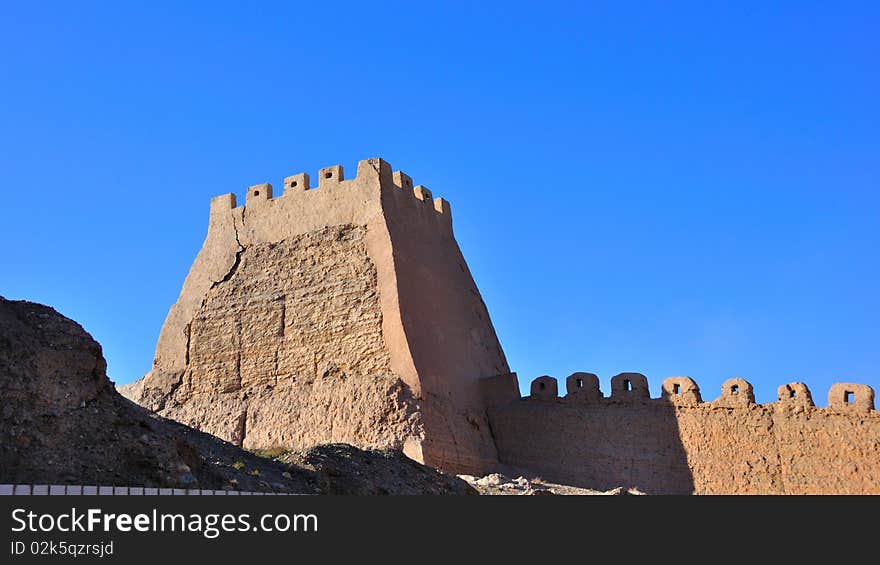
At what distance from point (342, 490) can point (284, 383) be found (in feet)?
27.4

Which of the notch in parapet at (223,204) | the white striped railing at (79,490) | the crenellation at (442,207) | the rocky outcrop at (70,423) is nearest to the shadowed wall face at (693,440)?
the crenellation at (442,207)

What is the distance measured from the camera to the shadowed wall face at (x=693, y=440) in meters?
19.4

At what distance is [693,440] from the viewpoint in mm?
20453

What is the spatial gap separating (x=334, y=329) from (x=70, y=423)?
11397 mm

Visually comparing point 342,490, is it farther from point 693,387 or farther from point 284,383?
point 693,387

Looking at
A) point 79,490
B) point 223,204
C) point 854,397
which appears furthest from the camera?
point 223,204

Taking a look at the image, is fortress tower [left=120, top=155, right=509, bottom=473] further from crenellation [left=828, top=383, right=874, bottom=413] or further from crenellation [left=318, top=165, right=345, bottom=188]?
crenellation [left=828, top=383, right=874, bottom=413]

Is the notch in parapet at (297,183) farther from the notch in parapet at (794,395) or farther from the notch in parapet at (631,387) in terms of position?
the notch in parapet at (794,395)

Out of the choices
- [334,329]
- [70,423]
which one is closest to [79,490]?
[70,423]

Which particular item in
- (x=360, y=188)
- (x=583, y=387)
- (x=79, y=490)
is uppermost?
(x=360, y=188)

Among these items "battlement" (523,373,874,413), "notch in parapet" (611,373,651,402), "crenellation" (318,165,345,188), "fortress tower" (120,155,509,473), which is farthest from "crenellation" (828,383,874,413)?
"crenellation" (318,165,345,188)

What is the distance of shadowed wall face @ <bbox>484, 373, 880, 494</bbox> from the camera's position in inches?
764

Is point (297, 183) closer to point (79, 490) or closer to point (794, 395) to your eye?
point (794, 395)

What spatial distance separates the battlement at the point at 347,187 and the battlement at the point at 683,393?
470 centimetres
